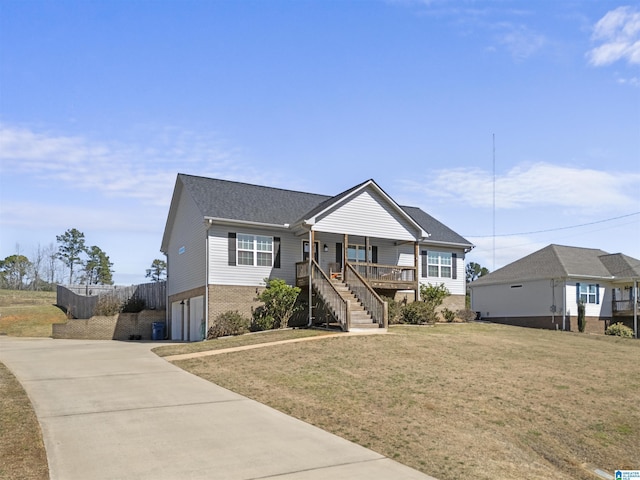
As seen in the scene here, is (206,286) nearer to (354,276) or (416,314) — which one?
(354,276)

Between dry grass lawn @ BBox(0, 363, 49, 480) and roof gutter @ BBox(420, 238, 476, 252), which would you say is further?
roof gutter @ BBox(420, 238, 476, 252)

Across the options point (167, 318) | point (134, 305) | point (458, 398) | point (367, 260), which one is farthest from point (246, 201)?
point (458, 398)

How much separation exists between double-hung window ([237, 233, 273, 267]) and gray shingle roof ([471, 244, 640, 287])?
19868mm

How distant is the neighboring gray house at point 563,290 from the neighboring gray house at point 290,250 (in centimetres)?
986

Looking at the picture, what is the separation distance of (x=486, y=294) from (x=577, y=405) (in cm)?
3036

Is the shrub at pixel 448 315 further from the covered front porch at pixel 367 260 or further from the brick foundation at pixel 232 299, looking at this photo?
the brick foundation at pixel 232 299

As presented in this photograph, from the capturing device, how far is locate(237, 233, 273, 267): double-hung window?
25.9 meters

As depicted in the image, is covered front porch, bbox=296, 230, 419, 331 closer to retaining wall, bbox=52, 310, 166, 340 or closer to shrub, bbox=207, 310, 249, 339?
shrub, bbox=207, 310, 249, 339

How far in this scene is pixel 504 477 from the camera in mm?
8148

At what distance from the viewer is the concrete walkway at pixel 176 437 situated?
752 cm

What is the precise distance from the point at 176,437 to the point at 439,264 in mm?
24803

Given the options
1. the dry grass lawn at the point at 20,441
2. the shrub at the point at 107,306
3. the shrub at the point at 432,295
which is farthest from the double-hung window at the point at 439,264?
the dry grass lawn at the point at 20,441

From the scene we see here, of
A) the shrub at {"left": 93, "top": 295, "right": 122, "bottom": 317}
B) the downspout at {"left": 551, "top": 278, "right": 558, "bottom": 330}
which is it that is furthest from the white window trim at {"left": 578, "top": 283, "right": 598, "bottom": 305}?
the shrub at {"left": 93, "top": 295, "right": 122, "bottom": 317}

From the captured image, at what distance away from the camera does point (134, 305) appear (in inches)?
1282
